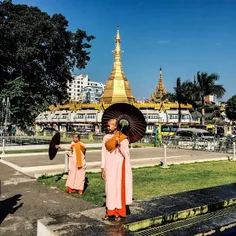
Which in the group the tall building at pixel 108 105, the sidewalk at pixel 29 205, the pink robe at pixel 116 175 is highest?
the tall building at pixel 108 105

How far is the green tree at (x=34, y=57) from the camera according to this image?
838 inches

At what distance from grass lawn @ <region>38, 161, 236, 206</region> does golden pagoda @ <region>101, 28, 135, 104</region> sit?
46.8m

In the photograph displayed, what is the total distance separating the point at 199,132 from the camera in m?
30.5

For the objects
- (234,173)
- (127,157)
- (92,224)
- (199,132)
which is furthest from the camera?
(199,132)

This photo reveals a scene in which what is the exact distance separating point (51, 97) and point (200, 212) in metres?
21.2

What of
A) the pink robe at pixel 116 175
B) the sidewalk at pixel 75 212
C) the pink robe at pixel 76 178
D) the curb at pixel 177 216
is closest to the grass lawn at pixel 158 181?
the pink robe at pixel 76 178

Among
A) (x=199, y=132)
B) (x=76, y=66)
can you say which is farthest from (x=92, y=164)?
(x=199, y=132)

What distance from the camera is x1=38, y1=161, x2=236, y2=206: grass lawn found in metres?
7.29

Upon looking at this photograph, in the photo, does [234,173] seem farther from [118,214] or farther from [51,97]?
[51,97]

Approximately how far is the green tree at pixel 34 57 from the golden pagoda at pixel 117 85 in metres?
32.0

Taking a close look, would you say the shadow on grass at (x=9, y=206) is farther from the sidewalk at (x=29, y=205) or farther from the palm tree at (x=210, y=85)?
the palm tree at (x=210, y=85)

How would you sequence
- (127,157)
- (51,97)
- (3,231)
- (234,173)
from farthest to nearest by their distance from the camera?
1. (51,97)
2. (234,173)
3. (3,231)
4. (127,157)

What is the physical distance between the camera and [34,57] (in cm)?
2256

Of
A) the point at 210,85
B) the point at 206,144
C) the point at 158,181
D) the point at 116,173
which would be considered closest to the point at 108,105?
the point at 210,85
